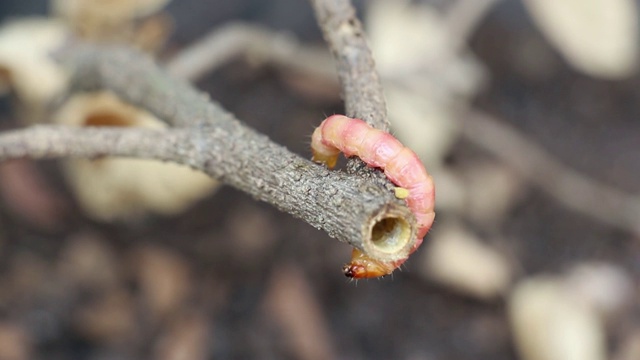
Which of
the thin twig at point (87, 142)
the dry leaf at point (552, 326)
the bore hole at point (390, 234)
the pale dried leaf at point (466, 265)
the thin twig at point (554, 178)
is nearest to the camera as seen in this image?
the bore hole at point (390, 234)

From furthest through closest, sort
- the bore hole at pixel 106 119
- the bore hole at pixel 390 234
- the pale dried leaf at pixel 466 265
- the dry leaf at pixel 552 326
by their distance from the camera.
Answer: the pale dried leaf at pixel 466 265 → the dry leaf at pixel 552 326 → the bore hole at pixel 106 119 → the bore hole at pixel 390 234

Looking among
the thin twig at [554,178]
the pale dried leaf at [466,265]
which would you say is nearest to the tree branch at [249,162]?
the pale dried leaf at [466,265]

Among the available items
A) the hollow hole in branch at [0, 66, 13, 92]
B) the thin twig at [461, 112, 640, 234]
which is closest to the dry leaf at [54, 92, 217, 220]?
the hollow hole in branch at [0, 66, 13, 92]

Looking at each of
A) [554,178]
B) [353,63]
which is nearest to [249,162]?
[353,63]

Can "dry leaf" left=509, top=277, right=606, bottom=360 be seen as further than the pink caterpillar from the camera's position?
Yes

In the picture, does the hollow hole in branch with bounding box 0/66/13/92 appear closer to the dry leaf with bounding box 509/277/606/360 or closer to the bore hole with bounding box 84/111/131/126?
the bore hole with bounding box 84/111/131/126

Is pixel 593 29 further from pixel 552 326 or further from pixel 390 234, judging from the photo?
pixel 390 234

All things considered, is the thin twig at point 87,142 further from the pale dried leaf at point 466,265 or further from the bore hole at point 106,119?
the pale dried leaf at point 466,265
